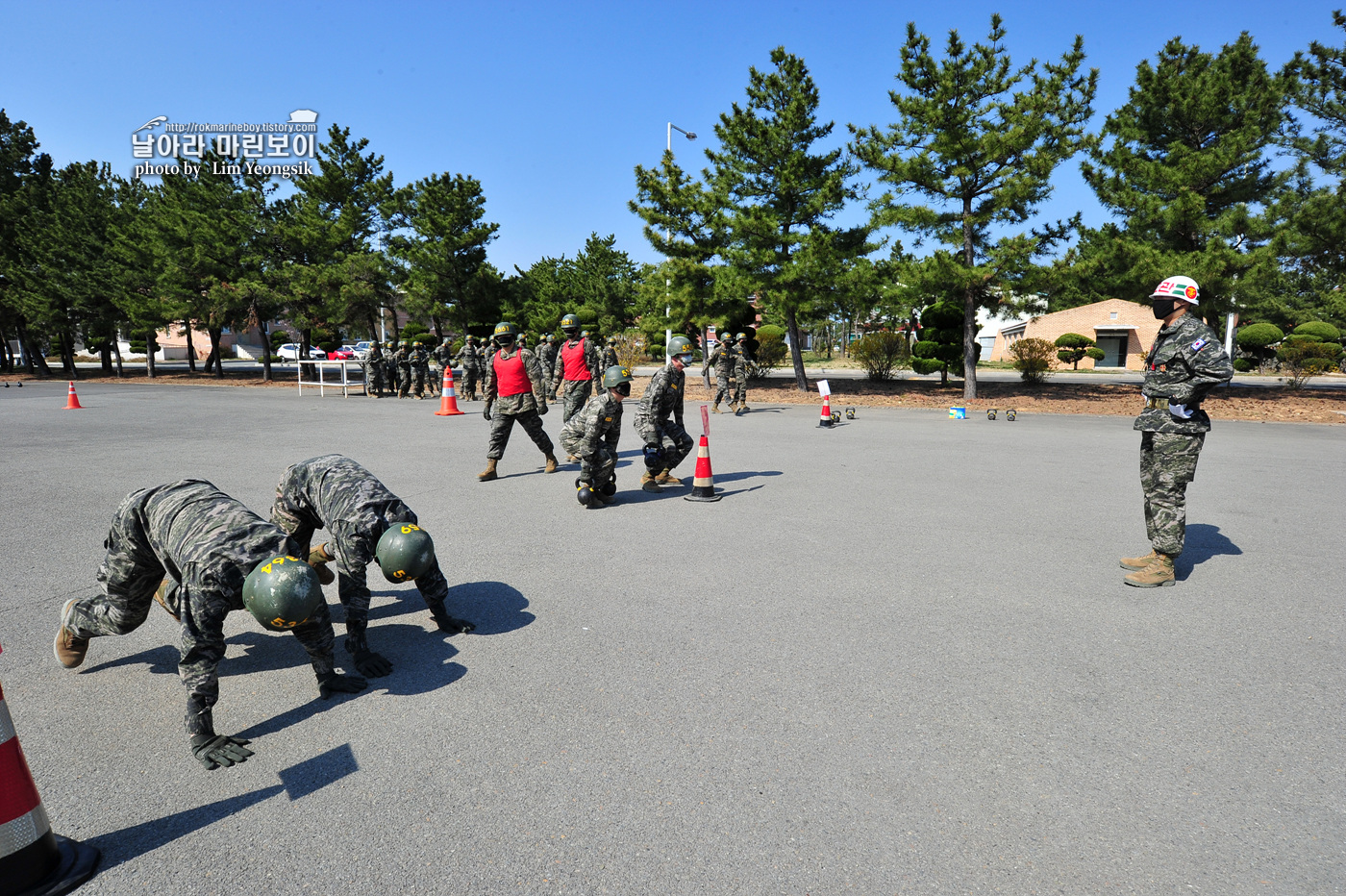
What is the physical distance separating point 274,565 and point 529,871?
1.67 metres

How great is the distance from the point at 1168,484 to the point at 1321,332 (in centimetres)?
4206

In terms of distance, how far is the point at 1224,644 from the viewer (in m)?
4.25

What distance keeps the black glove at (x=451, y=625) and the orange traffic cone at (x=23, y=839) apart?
2061 millimetres

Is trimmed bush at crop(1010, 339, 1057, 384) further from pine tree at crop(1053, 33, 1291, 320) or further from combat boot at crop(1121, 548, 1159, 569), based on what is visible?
combat boot at crop(1121, 548, 1159, 569)

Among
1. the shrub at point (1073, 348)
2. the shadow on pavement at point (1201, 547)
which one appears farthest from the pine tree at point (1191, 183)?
the shrub at point (1073, 348)

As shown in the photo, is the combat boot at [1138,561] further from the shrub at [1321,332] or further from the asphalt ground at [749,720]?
the shrub at [1321,332]

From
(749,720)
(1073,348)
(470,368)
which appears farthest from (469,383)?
(1073,348)

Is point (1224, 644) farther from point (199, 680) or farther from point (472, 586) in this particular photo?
point (199, 680)

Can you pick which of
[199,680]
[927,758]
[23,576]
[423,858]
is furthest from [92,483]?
[927,758]

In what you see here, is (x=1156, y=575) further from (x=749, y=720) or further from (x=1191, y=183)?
(x=1191, y=183)

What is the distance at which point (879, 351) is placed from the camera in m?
27.1

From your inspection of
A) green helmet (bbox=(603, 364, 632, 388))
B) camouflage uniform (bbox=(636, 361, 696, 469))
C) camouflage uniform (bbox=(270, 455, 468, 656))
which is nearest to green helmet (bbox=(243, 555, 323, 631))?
camouflage uniform (bbox=(270, 455, 468, 656))

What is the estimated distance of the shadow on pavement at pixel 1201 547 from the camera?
5805mm

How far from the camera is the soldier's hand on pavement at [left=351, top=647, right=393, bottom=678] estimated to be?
3840 millimetres
